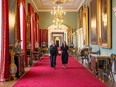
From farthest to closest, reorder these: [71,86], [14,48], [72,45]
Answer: [72,45], [14,48], [71,86]

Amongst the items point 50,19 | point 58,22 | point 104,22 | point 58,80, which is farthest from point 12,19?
point 50,19

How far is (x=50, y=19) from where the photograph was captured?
Result: 27.3 metres

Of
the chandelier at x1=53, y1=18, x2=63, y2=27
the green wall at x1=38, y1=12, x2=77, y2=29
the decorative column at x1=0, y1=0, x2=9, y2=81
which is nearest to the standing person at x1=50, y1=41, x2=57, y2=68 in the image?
the decorative column at x1=0, y1=0, x2=9, y2=81

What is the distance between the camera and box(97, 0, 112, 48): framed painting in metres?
10.2

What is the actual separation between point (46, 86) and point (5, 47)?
248cm

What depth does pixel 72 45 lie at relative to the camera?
26828 mm

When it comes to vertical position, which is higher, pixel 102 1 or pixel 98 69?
pixel 102 1

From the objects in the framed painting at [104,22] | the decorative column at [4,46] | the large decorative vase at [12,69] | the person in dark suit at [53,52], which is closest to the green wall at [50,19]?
the person in dark suit at [53,52]

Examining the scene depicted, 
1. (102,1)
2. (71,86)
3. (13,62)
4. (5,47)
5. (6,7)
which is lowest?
(71,86)

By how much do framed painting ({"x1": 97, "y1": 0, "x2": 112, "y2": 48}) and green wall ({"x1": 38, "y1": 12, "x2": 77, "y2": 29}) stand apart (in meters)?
14.7

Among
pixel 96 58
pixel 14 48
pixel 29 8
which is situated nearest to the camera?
pixel 96 58

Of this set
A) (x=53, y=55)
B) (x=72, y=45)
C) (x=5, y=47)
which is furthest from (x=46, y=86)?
(x=72, y=45)

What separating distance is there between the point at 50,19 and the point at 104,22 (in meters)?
16.5

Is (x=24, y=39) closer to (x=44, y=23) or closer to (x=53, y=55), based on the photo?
(x=53, y=55)
